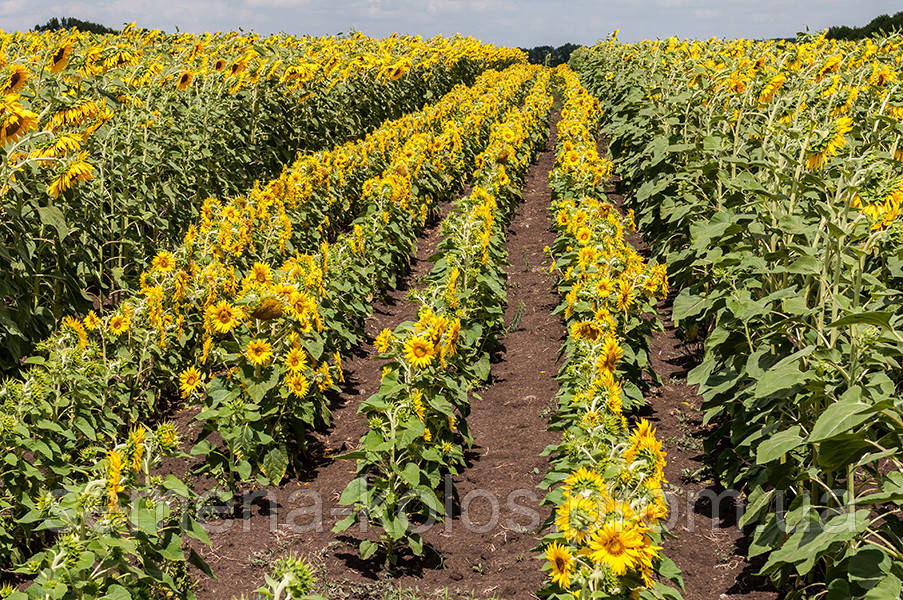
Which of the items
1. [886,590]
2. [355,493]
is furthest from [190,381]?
[886,590]

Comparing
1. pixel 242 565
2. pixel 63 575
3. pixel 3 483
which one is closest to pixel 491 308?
pixel 242 565

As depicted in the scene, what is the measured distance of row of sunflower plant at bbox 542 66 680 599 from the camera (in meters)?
2.68

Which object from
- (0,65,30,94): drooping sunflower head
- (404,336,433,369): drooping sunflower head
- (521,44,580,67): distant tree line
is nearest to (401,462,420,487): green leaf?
(404,336,433,369): drooping sunflower head

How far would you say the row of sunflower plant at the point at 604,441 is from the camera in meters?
2.68

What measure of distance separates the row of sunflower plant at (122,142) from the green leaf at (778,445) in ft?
12.9

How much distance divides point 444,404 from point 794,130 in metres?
2.24

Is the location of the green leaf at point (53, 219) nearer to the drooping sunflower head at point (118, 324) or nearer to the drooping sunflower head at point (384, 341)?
the drooping sunflower head at point (118, 324)

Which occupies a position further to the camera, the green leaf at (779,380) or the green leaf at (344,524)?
the green leaf at (344,524)

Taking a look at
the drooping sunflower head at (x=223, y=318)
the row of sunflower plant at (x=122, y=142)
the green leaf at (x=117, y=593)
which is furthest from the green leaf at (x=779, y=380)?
the row of sunflower plant at (x=122, y=142)

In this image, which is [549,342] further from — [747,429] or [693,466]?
[747,429]

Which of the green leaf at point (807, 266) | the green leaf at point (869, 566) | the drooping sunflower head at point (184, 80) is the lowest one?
the green leaf at point (869, 566)

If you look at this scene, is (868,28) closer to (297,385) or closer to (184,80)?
(184,80)

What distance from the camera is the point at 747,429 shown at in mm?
3926

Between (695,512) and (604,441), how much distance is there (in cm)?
102
